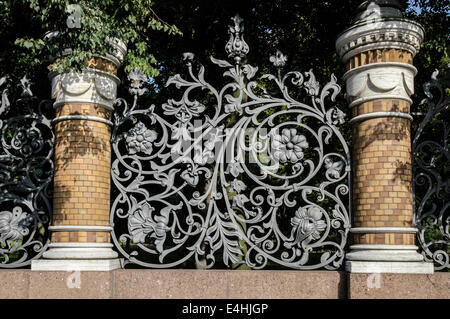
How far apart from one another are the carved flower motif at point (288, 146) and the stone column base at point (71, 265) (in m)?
2.39

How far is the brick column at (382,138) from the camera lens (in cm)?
493

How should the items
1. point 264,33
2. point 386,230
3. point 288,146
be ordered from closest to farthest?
point 386,230
point 288,146
point 264,33

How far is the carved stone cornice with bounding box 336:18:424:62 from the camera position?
205 inches

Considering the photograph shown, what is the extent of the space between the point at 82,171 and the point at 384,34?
3.91 m

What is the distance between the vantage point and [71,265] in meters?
4.96

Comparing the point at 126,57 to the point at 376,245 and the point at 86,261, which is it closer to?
the point at 86,261

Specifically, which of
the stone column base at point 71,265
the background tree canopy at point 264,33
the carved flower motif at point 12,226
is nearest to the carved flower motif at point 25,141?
the carved flower motif at point 12,226

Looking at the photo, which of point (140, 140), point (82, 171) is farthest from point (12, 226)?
point (140, 140)

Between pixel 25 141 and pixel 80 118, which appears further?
pixel 25 141

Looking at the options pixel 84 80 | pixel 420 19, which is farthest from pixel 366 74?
pixel 420 19

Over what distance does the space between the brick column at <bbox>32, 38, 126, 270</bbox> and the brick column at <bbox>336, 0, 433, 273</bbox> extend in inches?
116

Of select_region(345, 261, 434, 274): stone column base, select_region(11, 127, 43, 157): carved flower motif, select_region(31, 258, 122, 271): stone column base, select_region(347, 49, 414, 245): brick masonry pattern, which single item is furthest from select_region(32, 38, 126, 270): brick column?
select_region(347, 49, 414, 245): brick masonry pattern

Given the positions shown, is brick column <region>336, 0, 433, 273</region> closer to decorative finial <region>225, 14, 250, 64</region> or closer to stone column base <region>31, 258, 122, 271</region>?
decorative finial <region>225, 14, 250, 64</region>

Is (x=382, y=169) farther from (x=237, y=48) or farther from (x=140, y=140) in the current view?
(x=140, y=140)
